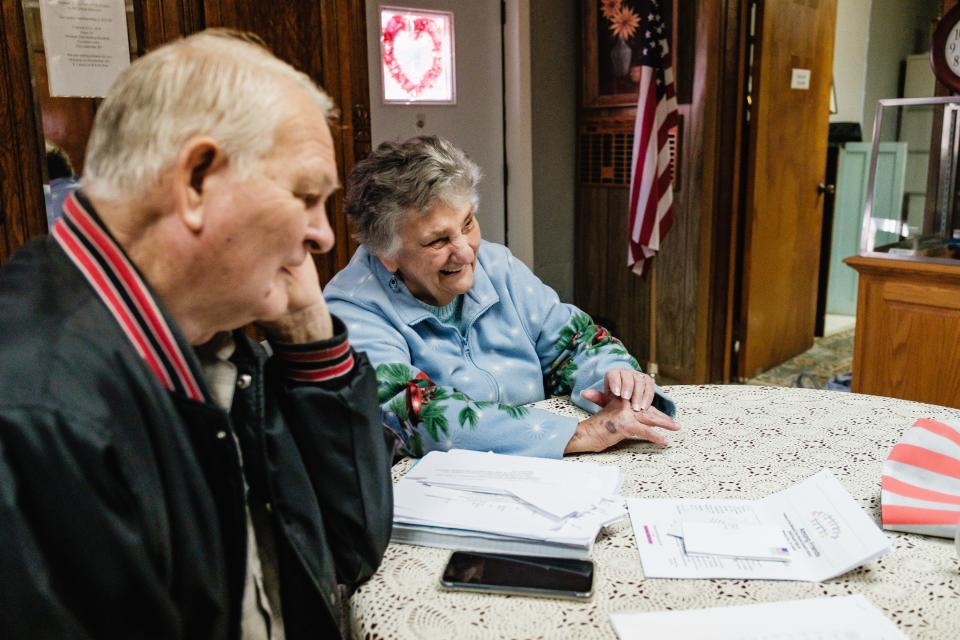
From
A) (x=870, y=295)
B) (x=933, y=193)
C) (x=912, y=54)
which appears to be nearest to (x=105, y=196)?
(x=870, y=295)

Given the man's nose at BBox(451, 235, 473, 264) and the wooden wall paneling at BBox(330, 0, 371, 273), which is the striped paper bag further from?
the wooden wall paneling at BBox(330, 0, 371, 273)

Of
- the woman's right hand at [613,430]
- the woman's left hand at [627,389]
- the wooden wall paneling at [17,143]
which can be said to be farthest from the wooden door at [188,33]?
the woman's right hand at [613,430]

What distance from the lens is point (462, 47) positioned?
153 inches

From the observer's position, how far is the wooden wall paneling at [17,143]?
2043 millimetres

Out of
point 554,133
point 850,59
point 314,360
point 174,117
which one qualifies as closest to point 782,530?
point 314,360

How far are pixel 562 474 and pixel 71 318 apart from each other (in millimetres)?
713

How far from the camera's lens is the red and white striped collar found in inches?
29.5

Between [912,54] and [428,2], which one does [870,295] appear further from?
[912,54]

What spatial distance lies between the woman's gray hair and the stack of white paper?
20.7 inches

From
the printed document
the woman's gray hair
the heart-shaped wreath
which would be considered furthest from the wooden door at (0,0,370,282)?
the printed document

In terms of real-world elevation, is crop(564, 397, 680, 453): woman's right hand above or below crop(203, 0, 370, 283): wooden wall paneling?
below

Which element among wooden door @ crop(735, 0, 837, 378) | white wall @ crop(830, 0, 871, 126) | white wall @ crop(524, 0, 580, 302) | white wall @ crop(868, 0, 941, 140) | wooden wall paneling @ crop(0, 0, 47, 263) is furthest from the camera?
white wall @ crop(868, 0, 941, 140)

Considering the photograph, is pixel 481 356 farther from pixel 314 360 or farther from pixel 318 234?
pixel 318 234

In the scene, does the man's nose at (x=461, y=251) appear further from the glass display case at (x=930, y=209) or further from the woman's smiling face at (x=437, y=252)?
the glass display case at (x=930, y=209)
